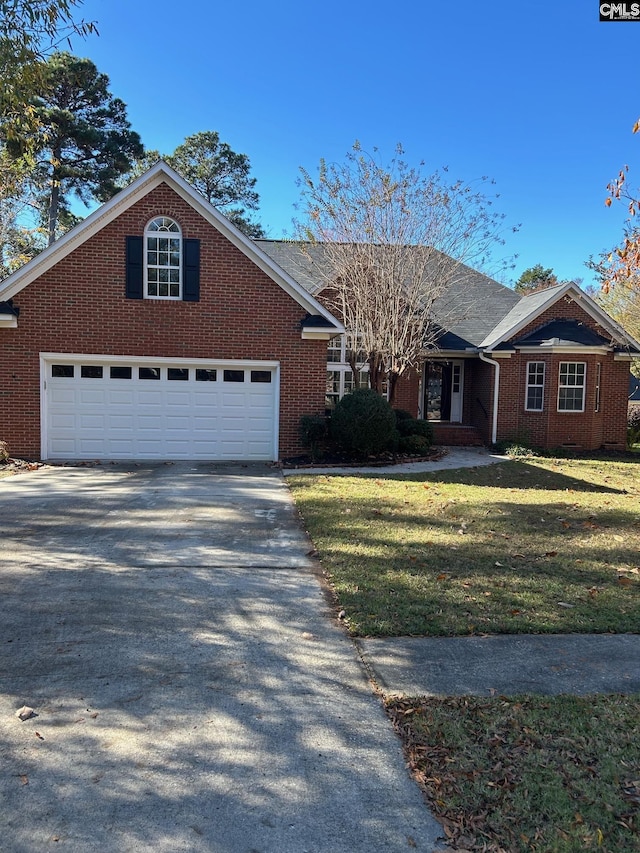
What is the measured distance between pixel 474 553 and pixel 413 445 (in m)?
8.44

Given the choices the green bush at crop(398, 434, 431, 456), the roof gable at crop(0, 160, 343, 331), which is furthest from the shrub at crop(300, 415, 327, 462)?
the roof gable at crop(0, 160, 343, 331)

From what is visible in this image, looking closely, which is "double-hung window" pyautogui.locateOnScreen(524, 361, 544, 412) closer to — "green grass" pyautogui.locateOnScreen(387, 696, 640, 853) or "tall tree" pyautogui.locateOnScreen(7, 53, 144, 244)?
"green grass" pyautogui.locateOnScreen(387, 696, 640, 853)

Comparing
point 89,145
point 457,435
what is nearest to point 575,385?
point 457,435

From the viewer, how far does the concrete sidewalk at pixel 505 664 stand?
12.8 feet

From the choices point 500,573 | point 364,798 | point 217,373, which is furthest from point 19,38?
point 364,798

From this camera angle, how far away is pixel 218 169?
36.3m

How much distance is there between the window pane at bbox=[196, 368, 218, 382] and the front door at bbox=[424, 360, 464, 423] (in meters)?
8.13

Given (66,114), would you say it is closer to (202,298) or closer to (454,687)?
(202,298)

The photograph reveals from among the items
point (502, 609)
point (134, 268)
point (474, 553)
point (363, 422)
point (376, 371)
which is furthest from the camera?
point (376, 371)

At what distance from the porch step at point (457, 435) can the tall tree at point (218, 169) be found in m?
21.1

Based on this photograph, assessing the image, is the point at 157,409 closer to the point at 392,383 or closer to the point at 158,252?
the point at 158,252

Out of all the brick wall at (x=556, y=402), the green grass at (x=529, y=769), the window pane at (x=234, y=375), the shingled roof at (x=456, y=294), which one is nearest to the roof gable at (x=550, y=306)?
the brick wall at (x=556, y=402)

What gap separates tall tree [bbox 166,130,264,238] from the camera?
35.9m

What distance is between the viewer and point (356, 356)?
17.2 meters
